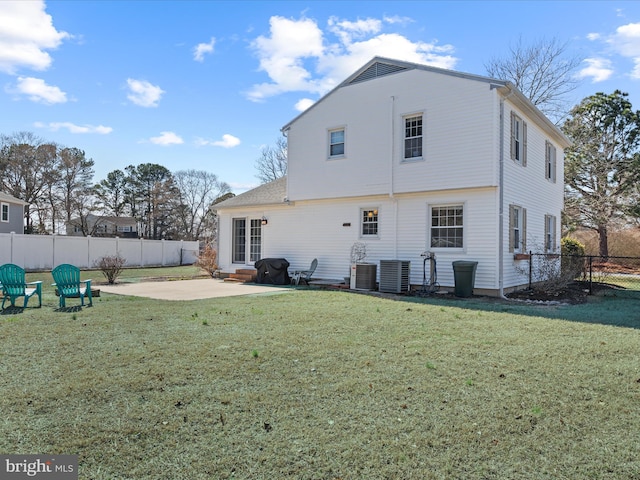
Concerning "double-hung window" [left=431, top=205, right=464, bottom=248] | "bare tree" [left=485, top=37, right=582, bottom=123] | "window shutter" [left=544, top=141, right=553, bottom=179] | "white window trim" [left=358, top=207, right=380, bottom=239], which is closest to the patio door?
"white window trim" [left=358, top=207, right=380, bottom=239]

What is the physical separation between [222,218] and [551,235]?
12919 millimetres

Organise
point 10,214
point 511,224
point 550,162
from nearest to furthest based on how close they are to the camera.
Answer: point 511,224
point 550,162
point 10,214

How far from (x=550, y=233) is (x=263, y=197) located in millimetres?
10961

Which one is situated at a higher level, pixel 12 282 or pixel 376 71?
pixel 376 71

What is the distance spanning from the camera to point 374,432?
302 cm

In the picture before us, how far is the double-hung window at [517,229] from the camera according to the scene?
12.0m

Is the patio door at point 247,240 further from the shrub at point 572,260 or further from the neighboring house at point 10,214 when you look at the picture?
the neighboring house at point 10,214

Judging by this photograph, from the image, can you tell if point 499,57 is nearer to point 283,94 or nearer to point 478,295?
point 283,94

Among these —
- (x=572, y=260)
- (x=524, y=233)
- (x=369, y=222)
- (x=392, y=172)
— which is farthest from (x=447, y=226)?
(x=572, y=260)

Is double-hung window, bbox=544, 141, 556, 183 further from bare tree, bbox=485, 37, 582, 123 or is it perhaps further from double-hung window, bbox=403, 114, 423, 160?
bare tree, bbox=485, 37, 582, 123

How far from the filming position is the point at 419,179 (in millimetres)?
12383

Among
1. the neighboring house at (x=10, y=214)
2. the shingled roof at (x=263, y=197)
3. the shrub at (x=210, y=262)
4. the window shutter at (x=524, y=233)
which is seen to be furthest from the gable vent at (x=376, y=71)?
the neighboring house at (x=10, y=214)

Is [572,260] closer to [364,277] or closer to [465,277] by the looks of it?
[465,277]

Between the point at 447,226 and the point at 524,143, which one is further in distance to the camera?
the point at 524,143
